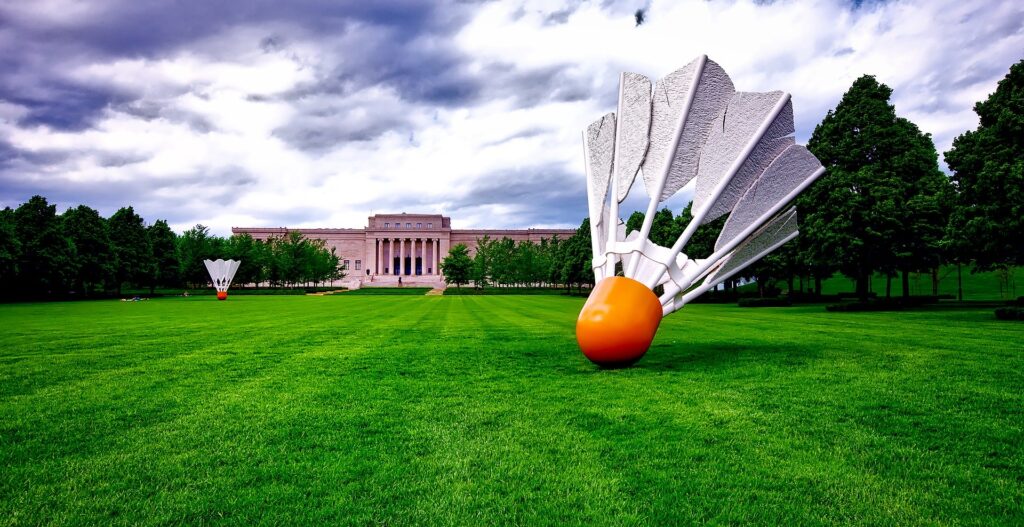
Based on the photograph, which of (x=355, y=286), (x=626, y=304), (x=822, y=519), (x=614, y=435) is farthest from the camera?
(x=355, y=286)

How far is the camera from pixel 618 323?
7.41 meters

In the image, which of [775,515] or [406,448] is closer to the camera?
[775,515]

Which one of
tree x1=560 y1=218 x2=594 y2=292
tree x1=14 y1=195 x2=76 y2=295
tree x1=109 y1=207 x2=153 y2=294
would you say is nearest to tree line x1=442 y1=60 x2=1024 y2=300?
tree x1=560 y1=218 x2=594 y2=292

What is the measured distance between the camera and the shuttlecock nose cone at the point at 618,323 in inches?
292

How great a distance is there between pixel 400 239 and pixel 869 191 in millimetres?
92893

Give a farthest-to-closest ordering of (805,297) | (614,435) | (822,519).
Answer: (805,297)
(614,435)
(822,519)

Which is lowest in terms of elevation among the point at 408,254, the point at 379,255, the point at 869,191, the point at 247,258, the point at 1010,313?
the point at 1010,313

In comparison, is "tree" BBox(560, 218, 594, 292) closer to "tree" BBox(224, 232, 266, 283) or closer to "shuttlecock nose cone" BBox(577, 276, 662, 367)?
"tree" BBox(224, 232, 266, 283)

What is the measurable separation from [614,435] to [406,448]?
166 centimetres

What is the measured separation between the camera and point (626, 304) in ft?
24.6

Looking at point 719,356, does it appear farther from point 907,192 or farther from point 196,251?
point 196,251

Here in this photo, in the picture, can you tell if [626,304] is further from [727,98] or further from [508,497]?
[508,497]

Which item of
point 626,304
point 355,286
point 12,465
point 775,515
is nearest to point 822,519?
point 775,515

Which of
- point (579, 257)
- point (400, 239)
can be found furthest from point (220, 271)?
point (400, 239)
